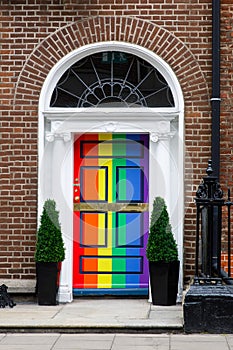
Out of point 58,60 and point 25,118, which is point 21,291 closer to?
point 25,118

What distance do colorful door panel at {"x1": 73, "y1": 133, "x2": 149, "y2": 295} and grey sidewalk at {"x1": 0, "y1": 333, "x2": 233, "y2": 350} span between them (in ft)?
7.78

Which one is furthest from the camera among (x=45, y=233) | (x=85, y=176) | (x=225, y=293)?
(x=85, y=176)

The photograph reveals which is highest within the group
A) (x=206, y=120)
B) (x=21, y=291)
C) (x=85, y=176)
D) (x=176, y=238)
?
(x=206, y=120)

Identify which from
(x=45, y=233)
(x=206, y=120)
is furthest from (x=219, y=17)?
(x=45, y=233)

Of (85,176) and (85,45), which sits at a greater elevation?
(85,45)

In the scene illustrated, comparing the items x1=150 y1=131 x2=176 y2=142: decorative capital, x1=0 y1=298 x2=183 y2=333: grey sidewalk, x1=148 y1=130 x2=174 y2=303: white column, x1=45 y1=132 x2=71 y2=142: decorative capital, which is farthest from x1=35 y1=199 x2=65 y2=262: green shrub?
x1=150 y1=131 x2=176 y2=142: decorative capital

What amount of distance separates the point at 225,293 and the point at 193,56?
3408 millimetres

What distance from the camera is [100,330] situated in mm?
8977

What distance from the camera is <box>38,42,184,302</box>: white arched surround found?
35.7 ft

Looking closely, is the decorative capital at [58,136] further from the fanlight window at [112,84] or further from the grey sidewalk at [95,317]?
the grey sidewalk at [95,317]

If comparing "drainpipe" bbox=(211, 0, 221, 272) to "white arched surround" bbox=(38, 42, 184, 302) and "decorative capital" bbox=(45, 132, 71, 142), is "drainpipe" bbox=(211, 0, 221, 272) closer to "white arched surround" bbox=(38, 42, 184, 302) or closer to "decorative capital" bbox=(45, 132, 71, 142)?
"white arched surround" bbox=(38, 42, 184, 302)

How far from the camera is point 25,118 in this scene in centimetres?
1091

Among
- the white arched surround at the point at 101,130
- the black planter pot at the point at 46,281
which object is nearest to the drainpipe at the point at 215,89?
the white arched surround at the point at 101,130

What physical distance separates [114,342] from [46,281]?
2193 mm
